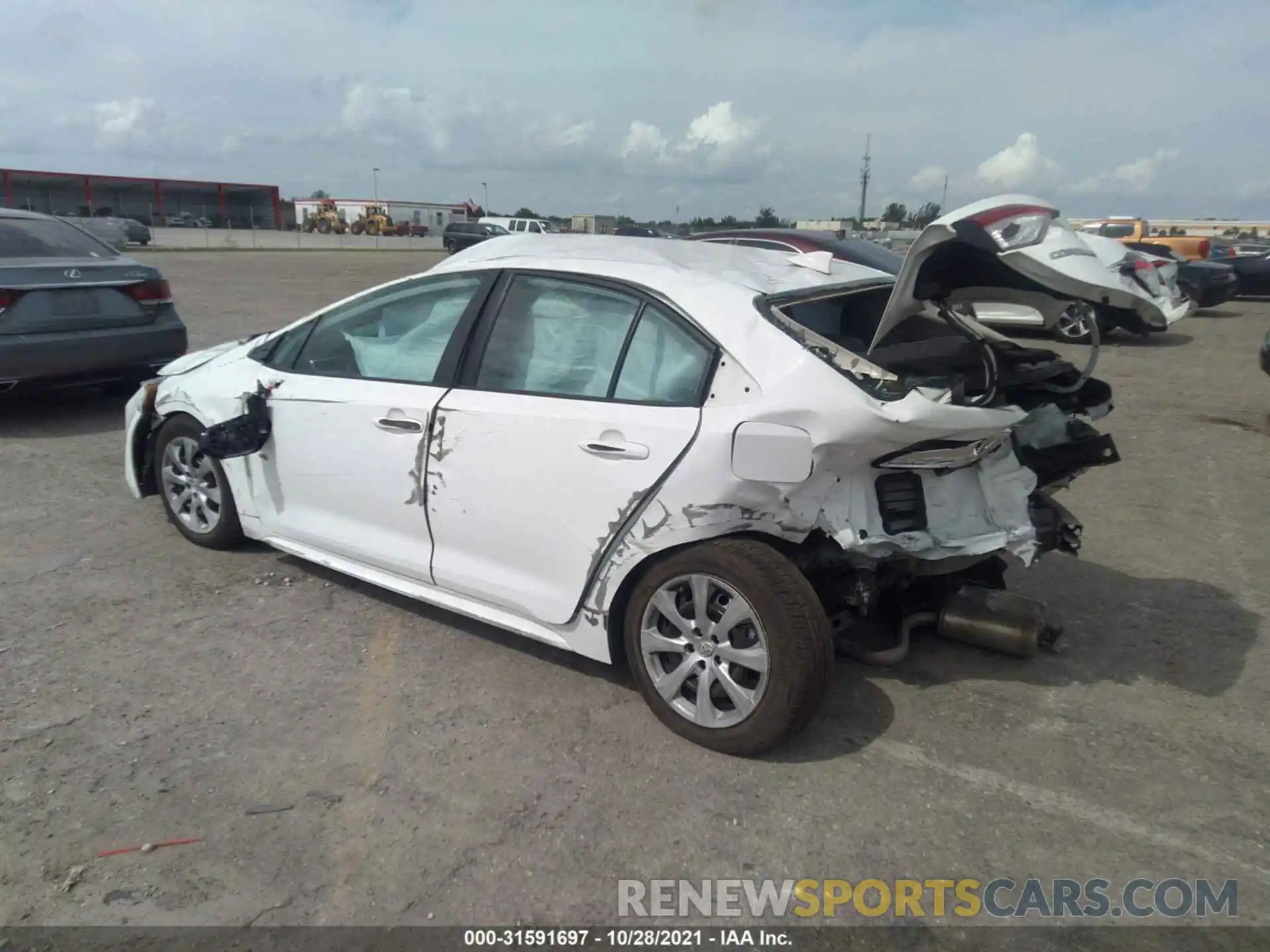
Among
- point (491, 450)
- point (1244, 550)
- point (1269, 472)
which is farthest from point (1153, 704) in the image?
point (1269, 472)

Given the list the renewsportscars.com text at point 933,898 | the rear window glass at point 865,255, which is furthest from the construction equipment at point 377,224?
the renewsportscars.com text at point 933,898

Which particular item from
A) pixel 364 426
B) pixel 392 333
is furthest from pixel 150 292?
pixel 364 426

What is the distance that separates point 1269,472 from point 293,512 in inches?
262

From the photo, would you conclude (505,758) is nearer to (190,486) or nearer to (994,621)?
(994,621)

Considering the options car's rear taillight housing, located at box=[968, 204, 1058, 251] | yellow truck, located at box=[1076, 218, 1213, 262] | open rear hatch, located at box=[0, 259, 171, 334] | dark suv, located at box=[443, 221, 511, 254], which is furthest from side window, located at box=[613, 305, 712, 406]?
dark suv, located at box=[443, 221, 511, 254]

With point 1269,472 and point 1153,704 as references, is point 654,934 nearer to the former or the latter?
point 1153,704

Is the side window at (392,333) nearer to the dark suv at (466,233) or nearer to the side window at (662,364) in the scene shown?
the side window at (662,364)

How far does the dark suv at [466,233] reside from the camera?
4075 cm

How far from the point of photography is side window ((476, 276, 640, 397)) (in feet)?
11.2

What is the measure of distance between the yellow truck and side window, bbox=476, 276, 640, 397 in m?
17.1

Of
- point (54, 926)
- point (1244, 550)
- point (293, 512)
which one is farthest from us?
point (1244, 550)

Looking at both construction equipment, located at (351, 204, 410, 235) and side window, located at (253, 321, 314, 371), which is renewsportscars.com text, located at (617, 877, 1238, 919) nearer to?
side window, located at (253, 321, 314, 371)

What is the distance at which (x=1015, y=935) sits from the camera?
2.46 m

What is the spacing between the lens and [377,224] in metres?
62.3
